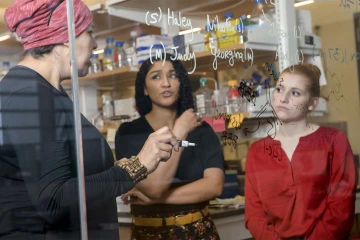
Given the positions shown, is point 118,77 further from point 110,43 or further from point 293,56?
point 293,56

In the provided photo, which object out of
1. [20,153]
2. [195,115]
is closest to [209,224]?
[195,115]

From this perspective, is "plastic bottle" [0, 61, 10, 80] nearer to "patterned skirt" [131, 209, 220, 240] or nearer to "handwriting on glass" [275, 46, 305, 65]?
"patterned skirt" [131, 209, 220, 240]

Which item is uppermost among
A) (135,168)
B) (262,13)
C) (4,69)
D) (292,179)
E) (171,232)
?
(262,13)

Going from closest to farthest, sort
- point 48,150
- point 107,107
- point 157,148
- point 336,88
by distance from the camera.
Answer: point 48,150 → point 157,148 → point 107,107 → point 336,88

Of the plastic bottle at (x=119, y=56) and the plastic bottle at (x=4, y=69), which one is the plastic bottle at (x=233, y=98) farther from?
the plastic bottle at (x=4, y=69)

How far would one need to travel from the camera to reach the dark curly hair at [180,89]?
7.59 ft

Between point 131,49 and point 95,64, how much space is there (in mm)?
213

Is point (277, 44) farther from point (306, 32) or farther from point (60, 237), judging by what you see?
point (60, 237)

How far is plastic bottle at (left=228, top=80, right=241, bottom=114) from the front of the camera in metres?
2.48

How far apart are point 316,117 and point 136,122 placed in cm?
79

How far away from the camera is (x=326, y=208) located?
2.61 meters

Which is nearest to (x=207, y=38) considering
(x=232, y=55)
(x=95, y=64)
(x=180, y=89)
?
(x=232, y=55)

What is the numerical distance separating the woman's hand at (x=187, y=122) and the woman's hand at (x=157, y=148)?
0.21ft

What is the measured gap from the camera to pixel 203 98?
2441 mm
